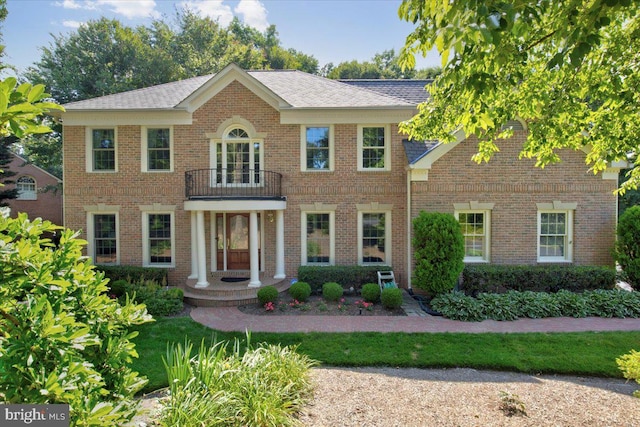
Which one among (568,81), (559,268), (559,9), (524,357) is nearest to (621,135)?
(568,81)

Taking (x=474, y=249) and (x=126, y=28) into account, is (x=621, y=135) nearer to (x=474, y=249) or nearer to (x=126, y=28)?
(x=474, y=249)

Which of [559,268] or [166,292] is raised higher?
[559,268]

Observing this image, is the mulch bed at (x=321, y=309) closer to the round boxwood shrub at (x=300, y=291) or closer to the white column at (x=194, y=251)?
the round boxwood shrub at (x=300, y=291)

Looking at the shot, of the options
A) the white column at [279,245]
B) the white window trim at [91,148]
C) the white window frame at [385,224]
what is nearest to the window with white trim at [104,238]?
the white window trim at [91,148]

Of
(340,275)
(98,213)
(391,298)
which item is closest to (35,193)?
(98,213)

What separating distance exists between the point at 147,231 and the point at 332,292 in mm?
7159

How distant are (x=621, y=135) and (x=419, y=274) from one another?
562 centimetres

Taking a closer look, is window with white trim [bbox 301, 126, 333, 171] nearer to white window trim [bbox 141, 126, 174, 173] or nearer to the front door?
the front door

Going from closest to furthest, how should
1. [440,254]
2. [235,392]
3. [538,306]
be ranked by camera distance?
1. [235,392]
2. [538,306]
3. [440,254]

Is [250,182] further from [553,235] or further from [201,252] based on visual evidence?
[553,235]

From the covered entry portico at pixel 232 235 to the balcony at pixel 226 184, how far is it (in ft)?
2.10

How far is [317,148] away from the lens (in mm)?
11250

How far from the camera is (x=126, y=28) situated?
83.7ft

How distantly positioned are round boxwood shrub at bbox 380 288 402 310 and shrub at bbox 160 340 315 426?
4.69 meters
